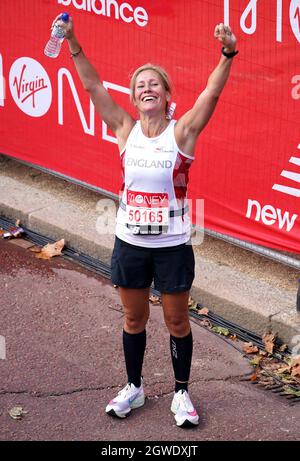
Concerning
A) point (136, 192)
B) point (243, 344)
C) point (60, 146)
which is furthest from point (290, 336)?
point (60, 146)

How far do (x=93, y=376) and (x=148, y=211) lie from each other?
1268 mm

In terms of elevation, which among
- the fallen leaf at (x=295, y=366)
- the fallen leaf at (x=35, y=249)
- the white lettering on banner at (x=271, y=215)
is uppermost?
the white lettering on banner at (x=271, y=215)

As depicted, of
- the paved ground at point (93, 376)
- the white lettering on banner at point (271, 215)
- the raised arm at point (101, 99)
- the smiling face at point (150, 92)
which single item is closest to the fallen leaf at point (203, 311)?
the paved ground at point (93, 376)

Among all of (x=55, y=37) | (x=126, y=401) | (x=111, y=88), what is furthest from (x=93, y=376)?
(x=111, y=88)

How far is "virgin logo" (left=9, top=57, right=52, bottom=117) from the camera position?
7.54 metres

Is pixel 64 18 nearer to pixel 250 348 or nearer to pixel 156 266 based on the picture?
pixel 156 266

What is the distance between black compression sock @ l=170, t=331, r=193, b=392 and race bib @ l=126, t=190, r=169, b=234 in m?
0.68

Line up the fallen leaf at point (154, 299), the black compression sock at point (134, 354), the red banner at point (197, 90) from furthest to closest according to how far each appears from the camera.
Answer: the fallen leaf at point (154, 299) < the red banner at point (197, 90) < the black compression sock at point (134, 354)

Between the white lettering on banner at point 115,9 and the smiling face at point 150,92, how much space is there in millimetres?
1987

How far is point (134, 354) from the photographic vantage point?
519 cm

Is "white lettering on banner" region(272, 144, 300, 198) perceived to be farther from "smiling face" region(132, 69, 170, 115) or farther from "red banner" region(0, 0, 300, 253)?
"smiling face" region(132, 69, 170, 115)

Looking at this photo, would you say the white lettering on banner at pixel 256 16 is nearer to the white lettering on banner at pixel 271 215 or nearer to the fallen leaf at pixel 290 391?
the white lettering on banner at pixel 271 215

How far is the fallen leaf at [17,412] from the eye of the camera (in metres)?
5.11
